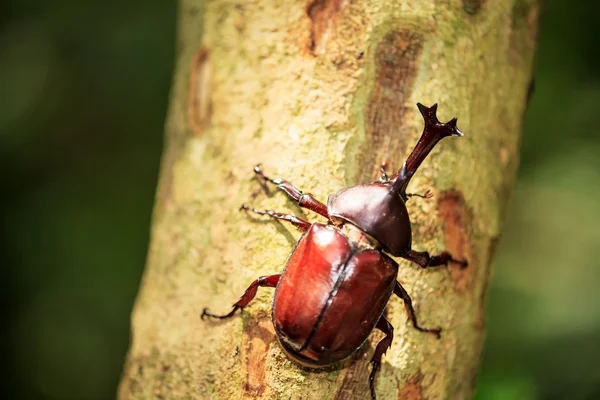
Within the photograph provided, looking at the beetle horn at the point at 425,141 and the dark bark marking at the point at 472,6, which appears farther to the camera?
the dark bark marking at the point at 472,6

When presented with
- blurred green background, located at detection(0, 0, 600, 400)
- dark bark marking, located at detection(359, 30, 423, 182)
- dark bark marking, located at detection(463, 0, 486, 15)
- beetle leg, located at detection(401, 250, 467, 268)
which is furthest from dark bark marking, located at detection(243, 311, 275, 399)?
blurred green background, located at detection(0, 0, 600, 400)

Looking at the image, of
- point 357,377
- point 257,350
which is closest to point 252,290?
point 257,350

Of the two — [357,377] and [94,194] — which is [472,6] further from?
[94,194]

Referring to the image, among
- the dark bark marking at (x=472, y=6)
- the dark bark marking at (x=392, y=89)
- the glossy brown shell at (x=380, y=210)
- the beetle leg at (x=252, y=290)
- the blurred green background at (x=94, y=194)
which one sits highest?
the dark bark marking at (x=472, y=6)

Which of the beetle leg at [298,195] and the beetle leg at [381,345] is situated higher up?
the beetle leg at [298,195]

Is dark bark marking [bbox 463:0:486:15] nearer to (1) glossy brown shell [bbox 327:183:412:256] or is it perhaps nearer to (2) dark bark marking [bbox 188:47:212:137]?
(1) glossy brown shell [bbox 327:183:412:256]

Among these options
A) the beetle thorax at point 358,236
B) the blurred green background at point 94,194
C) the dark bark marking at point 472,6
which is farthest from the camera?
the blurred green background at point 94,194

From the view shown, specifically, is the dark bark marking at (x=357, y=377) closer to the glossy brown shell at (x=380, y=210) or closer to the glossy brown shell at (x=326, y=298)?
the glossy brown shell at (x=326, y=298)

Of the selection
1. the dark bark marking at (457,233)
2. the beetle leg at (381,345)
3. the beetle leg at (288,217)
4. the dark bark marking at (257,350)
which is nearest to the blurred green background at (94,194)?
the dark bark marking at (457,233)

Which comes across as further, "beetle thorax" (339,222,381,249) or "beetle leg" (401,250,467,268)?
"beetle thorax" (339,222,381,249)
